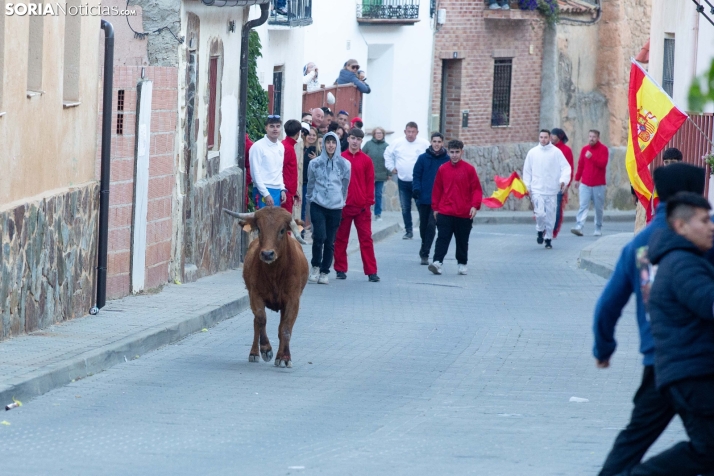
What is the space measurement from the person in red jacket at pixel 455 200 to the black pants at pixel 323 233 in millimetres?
1940

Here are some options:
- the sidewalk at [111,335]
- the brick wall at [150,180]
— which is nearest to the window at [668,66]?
the sidewalk at [111,335]

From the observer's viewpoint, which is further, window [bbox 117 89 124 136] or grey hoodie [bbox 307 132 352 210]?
grey hoodie [bbox 307 132 352 210]

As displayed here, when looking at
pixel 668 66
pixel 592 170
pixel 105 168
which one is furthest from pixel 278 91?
pixel 105 168

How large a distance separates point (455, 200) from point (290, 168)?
7.96 ft

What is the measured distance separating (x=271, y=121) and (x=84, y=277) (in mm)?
5389

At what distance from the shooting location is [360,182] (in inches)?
720

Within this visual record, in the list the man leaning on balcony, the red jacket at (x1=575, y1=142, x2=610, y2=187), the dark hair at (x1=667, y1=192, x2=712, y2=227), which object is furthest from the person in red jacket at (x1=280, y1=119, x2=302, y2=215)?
the man leaning on balcony

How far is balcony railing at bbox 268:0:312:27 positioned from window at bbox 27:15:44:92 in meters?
11.9

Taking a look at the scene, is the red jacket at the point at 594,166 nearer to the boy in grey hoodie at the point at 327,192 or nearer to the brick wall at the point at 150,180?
the boy in grey hoodie at the point at 327,192

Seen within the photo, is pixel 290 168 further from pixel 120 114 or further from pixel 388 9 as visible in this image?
pixel 388 9

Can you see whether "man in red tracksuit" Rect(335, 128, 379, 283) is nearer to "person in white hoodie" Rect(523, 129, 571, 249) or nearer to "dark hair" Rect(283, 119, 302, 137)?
"dark hair" Rect(283, 119, 302, 137)

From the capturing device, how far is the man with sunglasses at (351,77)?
99.6 ft

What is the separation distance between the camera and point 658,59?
920 inches

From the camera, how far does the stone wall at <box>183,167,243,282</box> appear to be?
54.0 ft
